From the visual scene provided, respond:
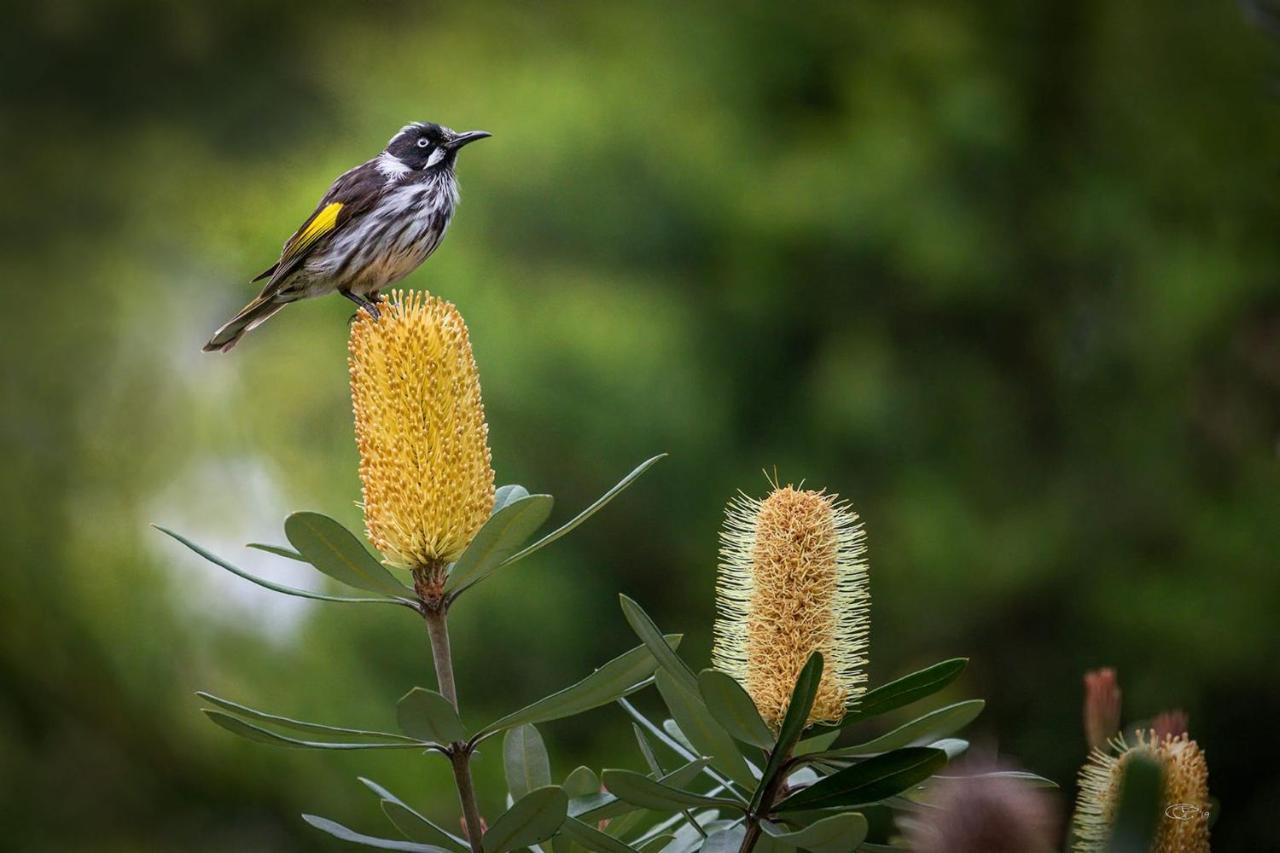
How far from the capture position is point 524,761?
1193 mm

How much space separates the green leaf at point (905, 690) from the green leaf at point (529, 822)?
26 centimetres

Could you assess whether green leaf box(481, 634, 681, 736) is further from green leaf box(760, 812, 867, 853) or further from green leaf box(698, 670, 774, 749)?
green leaf box(760, 812, 867, 853)

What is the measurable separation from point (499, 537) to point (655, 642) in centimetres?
19

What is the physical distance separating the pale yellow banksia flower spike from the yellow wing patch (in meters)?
1.70

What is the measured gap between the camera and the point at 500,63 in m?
6.12

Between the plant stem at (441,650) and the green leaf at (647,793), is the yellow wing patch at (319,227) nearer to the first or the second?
the plant stem at (441,650)

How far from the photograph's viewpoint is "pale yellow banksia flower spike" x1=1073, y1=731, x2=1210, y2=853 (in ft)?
2.75

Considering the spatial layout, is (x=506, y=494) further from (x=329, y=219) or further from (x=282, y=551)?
(x=329, y=219)

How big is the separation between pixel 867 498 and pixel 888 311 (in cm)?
79

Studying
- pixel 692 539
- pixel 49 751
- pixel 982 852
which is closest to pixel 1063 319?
pixel 692 539

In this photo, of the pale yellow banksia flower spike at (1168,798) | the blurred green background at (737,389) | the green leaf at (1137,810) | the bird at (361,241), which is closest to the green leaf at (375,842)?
the pale yellow banksia flower spike at (1168,798)

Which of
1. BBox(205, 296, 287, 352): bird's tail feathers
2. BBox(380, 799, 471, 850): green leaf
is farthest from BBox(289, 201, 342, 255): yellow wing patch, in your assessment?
BBox(380, 799, 471, 850): green leaf

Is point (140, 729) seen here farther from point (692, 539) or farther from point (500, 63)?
point (500, 63)

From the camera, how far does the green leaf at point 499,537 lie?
1055 millimetres
